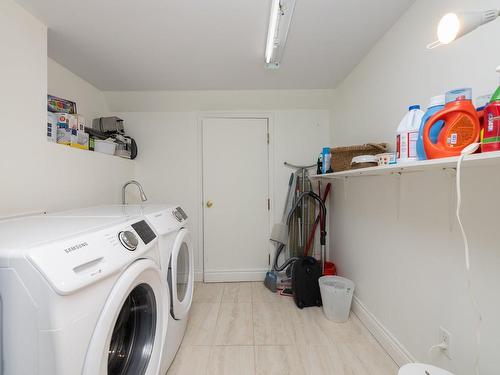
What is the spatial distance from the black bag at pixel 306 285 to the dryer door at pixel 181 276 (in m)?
0.97

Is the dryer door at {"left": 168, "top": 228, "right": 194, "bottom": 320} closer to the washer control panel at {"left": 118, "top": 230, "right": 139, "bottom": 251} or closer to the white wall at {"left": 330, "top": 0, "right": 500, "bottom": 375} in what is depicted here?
the washer control panel at {"left": 118, "top": 230, "right": 139, "bottom": 251}

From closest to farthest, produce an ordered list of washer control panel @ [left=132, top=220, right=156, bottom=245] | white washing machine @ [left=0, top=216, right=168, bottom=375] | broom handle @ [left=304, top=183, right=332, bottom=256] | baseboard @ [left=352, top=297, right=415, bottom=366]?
1. white washing machine @ [left=0, top=216, right=168, bottom=375]
2. washer control panel @ [left=132, top=220, right=156, bottom=245]
3. baseboard @ [left=352, top=297, right=415, bottom=366]
4. broom handle @ [left=304, top=183, right=332, bottom=256]

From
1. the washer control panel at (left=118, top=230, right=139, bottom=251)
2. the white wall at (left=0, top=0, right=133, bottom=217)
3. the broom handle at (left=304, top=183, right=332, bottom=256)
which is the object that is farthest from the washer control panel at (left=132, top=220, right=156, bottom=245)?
the broom handle at (left=304, top=183, right=332, bottom=256)

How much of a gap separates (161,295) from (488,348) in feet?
4.68

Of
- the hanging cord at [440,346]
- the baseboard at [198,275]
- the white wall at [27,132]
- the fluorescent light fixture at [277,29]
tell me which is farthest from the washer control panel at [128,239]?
the baseboard at [198,275]

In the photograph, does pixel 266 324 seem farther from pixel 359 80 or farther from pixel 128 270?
pixel 359 80

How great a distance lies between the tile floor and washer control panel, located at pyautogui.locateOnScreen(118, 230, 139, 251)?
100cm

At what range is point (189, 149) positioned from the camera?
2.70 m

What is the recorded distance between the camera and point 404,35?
142cm

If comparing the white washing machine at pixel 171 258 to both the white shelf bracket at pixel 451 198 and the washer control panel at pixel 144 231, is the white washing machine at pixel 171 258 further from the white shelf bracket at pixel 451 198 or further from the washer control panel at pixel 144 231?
the white shelf bracket at pixel 451 198

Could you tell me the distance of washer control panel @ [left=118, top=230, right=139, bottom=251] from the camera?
0.91m

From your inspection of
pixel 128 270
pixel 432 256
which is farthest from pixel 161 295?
pixel 432 256

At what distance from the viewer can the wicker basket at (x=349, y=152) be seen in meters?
1.48

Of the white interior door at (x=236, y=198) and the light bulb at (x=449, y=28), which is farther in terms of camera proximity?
the white interior door at (x=236, y=198)
